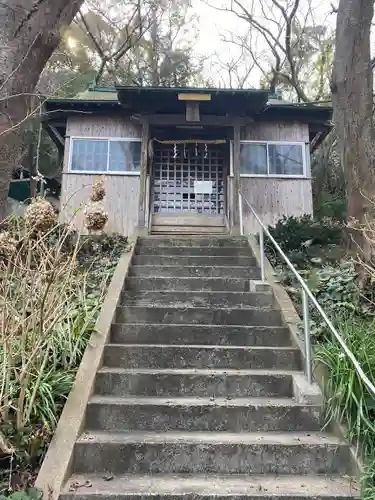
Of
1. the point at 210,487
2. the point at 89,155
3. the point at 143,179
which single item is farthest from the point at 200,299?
the point at 89,155

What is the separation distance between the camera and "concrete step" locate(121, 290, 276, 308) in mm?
4801

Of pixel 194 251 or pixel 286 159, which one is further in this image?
pixel 286 159

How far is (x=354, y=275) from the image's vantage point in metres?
4.77

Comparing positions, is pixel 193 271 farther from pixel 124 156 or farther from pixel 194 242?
pixel 124 156

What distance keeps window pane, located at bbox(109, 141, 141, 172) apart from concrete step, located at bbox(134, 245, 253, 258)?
3.37 metres

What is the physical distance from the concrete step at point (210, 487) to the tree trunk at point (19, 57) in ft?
6.66

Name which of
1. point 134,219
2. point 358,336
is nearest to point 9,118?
point 358,336

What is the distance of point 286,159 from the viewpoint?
9.46m

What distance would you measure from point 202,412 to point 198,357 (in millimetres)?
706

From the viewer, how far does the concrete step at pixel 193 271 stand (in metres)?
5.63

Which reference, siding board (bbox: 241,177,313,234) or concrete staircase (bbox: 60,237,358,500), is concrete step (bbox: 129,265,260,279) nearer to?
concrete staircase (bbox: 60,237,358,500)

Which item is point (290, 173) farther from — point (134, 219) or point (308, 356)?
point (308, 356)

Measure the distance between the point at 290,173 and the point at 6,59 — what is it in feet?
23.9

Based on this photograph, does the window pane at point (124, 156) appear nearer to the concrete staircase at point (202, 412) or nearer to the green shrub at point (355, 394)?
the concrete staircase at point (202, 412)
